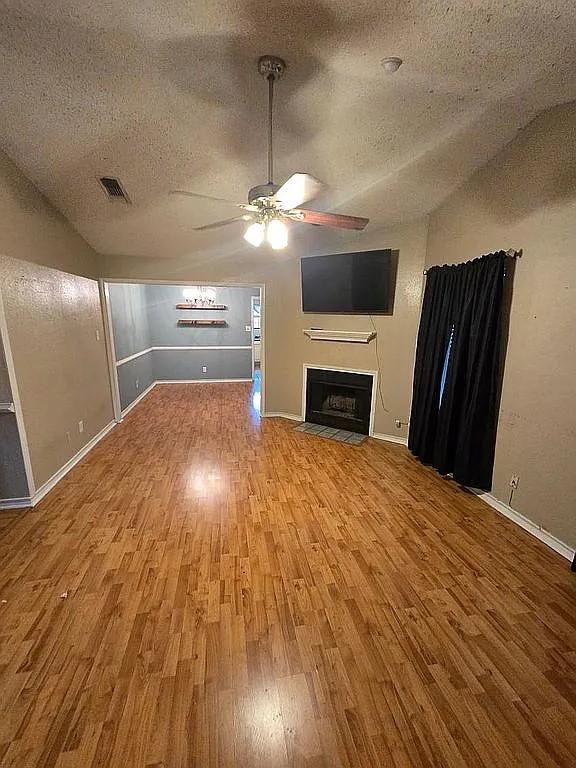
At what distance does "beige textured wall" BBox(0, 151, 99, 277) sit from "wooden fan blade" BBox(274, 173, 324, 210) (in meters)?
2.17

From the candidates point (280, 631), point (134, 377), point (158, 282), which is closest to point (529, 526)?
point (280, 631)

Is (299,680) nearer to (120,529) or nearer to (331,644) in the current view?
(331,644)

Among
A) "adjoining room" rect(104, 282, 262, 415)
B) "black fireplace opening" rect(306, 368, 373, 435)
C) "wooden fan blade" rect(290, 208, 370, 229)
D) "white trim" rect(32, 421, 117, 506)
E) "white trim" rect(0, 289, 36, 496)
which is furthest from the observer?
"adjoining room" rect(104, 282, 262, 415)

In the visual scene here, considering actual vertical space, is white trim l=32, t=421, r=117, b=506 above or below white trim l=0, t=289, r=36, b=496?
below

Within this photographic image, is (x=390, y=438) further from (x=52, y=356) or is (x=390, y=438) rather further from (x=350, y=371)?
(x=52, y=356)

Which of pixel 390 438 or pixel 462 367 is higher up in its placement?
pixel 462 367

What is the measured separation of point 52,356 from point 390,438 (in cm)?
388

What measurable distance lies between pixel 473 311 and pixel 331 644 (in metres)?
2.69

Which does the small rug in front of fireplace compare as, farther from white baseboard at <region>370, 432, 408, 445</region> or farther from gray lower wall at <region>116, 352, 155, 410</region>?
gray lower wall at <region>116, 352, 155, 410</region>

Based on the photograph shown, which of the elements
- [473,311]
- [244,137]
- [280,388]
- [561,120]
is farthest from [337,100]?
[280,388]

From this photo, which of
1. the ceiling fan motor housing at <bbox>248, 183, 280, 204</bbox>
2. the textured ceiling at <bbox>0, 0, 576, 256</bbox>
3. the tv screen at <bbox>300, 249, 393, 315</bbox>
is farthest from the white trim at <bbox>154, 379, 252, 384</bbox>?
the ceiling fan motor housing at <bbox>248, 183, 280, 204</bbox>

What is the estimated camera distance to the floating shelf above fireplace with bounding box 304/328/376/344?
414cm

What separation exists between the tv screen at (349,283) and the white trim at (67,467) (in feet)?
10.6

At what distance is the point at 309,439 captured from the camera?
13.9 ft
